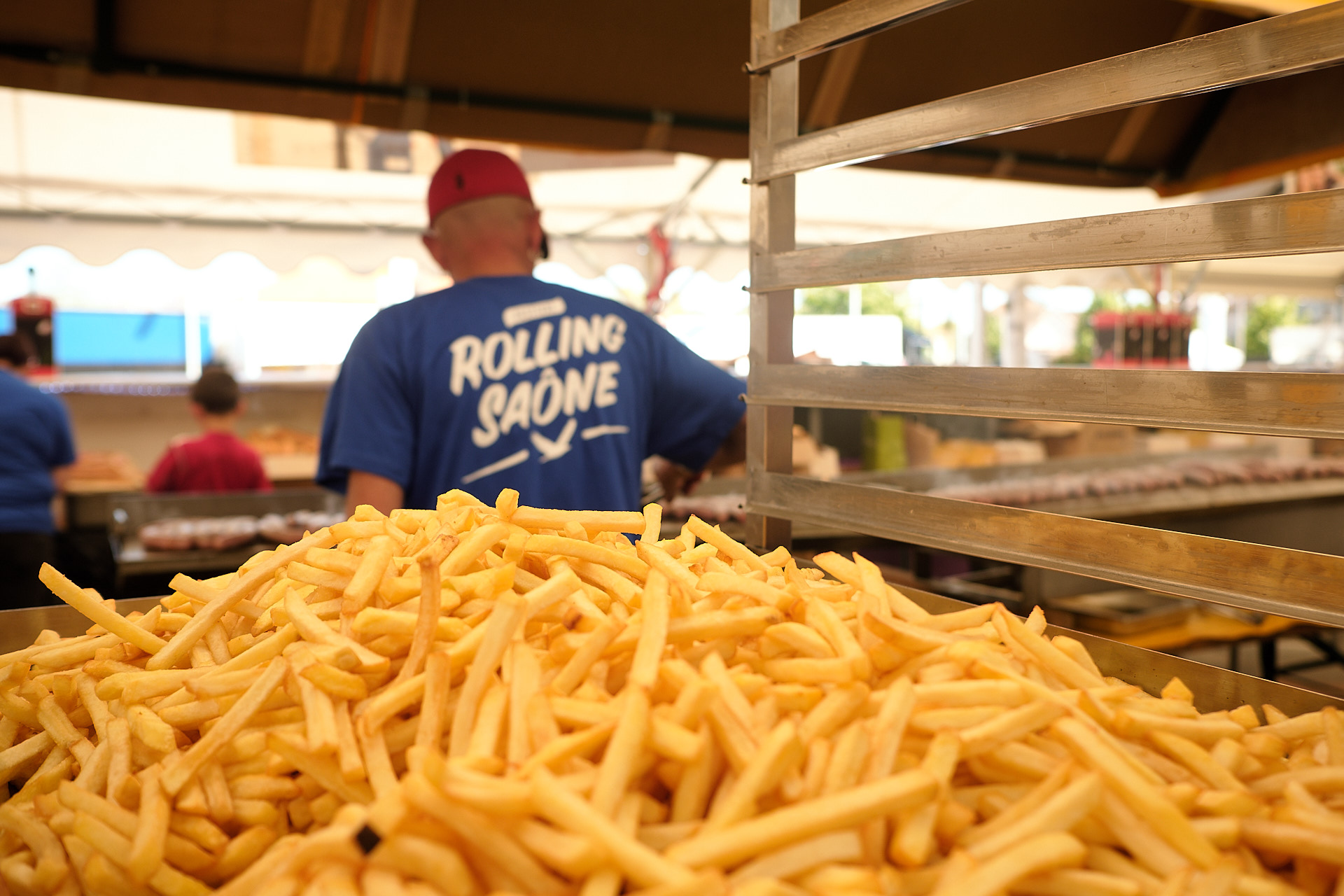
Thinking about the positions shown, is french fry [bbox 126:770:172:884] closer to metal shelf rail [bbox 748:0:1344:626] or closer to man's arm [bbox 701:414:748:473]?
metal shelf rail [bbox 748:0:1344:626]

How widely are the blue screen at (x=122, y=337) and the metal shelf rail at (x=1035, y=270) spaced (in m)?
14.3

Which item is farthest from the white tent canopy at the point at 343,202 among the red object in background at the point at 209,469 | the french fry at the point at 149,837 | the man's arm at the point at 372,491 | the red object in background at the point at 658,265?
the french fry at the point at 149,837

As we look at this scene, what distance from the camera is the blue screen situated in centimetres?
1427

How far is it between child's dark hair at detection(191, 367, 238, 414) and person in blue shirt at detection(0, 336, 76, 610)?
0.81 metres

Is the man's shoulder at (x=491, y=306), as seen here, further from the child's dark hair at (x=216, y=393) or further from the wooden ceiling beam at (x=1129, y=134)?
the child's dark hair at (x=216, y=393)

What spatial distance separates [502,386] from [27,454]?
127 inches

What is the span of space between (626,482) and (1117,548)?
5.48 feet

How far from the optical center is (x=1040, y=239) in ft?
4.04

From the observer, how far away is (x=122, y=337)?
48.1ft

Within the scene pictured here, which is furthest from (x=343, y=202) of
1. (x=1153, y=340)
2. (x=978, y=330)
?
(x=978, y=330)

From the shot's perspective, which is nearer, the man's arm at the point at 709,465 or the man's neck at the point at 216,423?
the man's arm at the point at 709,465

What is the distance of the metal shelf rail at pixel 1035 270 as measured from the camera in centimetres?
102

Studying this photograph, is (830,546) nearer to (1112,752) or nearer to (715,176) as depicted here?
(1112,752)

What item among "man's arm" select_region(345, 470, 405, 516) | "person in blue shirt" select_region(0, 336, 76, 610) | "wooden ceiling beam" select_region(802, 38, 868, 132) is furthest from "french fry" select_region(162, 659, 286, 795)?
"person in blue shirt" select_region(0, 336, 76, 610)
